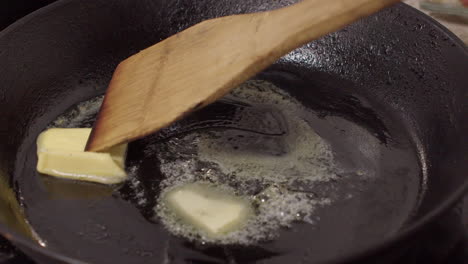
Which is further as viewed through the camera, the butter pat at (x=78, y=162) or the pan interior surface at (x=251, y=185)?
the butter pat at (x=78, y=162)

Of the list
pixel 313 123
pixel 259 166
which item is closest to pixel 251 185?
pixel 259 166

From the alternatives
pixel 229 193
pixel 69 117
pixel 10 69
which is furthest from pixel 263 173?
pixel 10 69

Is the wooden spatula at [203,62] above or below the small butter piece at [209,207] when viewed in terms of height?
above

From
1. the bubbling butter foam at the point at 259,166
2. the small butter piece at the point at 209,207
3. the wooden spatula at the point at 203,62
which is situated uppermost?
the wooden spatula at the point at 203,62

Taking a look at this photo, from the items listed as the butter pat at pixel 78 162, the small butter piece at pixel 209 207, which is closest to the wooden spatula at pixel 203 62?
the butter pat at pixel 78 162

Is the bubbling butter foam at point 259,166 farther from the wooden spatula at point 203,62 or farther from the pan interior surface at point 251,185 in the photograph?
the wooden spatula at point 203,62

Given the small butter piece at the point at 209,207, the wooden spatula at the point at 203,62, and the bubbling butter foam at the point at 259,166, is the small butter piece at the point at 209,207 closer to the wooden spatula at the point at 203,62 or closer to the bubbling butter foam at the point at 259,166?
the bubbling butter foam at the point at 259,166

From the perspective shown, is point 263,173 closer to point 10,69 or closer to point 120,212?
point 120,212
